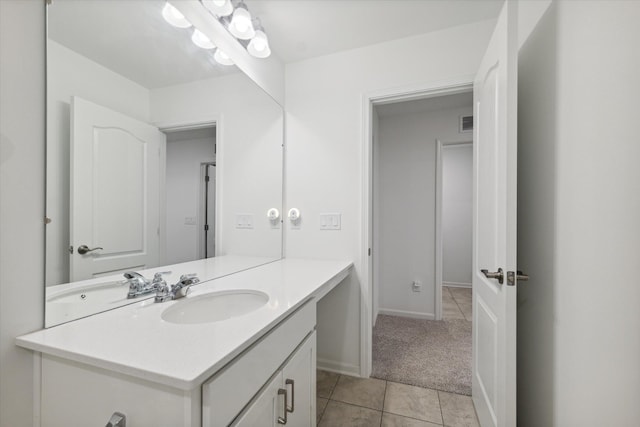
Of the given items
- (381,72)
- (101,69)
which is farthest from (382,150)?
(101,69)

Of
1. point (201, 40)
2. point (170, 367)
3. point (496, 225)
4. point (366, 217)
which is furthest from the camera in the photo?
point (366, 217)

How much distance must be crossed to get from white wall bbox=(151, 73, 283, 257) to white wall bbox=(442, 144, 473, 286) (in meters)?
3.27

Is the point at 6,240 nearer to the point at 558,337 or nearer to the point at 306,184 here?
the point at 306,184

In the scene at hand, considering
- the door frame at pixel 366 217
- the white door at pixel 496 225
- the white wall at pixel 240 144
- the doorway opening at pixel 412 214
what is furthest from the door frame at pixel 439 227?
the white wall at pixel 240 144

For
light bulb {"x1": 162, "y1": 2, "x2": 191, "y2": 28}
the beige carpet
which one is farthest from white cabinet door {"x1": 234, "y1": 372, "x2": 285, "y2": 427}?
light bulb {"x1": 162, "y1": 2, "x2": 191, "y2": 28}

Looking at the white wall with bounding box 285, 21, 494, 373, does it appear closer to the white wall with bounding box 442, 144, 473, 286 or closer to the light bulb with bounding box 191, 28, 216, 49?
the light bulb with bounding box 191, 28, 216, 49

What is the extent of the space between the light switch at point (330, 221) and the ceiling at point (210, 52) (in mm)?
1107

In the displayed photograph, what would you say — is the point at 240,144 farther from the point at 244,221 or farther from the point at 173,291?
the point at 173,291

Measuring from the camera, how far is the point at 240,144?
168cm

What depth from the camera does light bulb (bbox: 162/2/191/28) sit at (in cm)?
117

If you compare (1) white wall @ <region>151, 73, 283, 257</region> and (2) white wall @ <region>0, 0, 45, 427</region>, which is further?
(1) white wall @ <region>151, 73, 283, 257</region>

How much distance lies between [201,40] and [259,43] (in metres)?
0.33

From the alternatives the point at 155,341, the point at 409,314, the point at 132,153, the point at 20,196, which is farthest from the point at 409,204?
the point at 20,196

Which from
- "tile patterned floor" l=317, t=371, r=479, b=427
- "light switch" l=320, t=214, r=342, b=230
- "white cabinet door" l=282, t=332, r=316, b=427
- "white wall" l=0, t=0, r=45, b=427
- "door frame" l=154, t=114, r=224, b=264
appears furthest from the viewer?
"light switch" l=320, t=214, r=342, b=230
